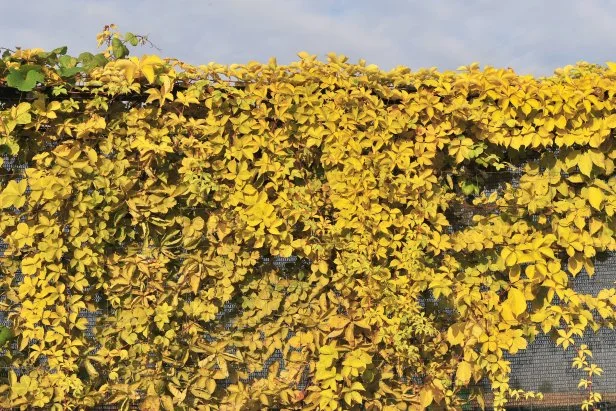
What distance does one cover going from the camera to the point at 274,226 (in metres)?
3.46

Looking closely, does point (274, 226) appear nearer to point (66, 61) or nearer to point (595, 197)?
point (66, 61)

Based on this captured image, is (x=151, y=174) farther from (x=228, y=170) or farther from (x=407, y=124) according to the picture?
(x=407, y=124)

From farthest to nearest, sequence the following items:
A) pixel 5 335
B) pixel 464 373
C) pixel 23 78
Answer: pixel 464 373
pixel 5 335
pixel 23 78

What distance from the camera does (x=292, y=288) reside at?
11.7 ft

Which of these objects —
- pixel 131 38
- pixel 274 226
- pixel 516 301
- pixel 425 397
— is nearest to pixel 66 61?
pixel 131 38

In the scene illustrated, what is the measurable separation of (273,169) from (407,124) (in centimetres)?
79

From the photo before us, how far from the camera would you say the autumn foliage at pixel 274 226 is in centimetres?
346

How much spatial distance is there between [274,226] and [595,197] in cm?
184

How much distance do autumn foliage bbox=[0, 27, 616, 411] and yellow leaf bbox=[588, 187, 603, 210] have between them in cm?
1

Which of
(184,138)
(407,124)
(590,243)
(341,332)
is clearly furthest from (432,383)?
(184,138)

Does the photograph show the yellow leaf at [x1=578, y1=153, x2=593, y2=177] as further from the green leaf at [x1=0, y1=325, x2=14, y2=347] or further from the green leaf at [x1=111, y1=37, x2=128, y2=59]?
the green leaf at [x1=0, y1=325, x2=14, y2=347]

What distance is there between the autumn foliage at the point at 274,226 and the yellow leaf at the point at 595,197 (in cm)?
1

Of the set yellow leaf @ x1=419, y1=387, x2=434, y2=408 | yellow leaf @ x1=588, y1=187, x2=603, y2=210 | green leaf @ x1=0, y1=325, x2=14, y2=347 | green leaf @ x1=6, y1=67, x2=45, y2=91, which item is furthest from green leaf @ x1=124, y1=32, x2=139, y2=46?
yellow leaf @ x1=588, y1=187, x2=603, y2=210

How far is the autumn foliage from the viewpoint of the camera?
3.46m
